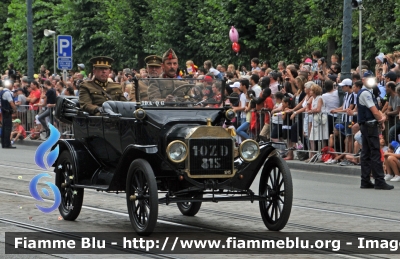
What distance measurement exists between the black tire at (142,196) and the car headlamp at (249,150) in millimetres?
1024

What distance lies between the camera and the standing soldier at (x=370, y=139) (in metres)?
15.9

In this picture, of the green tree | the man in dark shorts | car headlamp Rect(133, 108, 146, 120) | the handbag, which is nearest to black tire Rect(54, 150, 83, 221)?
car headlamp Rect(133, 108, 146, 120)

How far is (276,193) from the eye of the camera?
10703 mm

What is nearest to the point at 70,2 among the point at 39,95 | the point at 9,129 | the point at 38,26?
the point at 38,26

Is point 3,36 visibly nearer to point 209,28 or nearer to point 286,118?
point 209,28

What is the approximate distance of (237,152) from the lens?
35.0 ft

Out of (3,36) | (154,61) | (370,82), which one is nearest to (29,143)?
(370,82)

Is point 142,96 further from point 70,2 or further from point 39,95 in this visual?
point 70,2

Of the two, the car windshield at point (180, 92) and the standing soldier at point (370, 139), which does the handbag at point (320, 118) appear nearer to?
the standing soldier at point (370, 139)

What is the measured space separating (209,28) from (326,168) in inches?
751

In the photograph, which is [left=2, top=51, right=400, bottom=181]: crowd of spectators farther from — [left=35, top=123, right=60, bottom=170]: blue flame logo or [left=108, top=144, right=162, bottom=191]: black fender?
[left=108, top=144, right=162, bottom=191]: black fender

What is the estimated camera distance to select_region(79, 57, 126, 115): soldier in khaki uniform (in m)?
12.0

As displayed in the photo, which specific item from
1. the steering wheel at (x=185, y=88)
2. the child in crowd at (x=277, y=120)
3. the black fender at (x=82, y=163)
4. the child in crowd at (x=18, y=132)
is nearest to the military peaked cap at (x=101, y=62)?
the black fender at (x=82, y=163)

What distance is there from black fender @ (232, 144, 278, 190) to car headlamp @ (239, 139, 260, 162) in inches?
3.5
